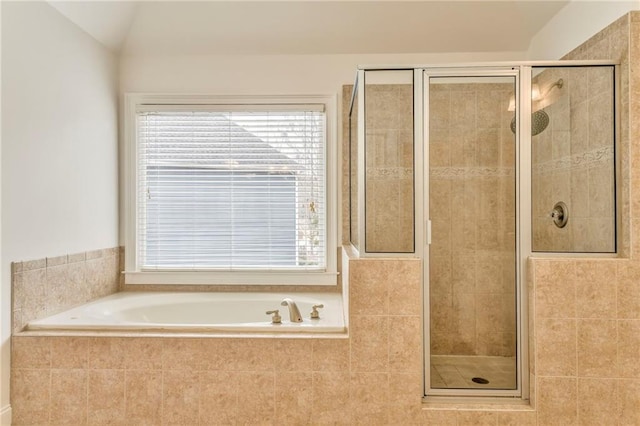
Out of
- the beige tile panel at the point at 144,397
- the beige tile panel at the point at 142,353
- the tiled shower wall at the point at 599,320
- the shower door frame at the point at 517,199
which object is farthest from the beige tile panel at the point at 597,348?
the beige tile panel at the point at 142,353

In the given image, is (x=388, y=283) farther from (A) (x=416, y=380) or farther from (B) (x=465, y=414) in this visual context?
(B) (x=465, y=414)

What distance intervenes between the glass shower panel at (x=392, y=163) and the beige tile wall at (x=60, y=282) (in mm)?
1845

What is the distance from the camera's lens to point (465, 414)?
2.01 m

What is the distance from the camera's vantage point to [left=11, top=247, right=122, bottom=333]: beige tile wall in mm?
2132

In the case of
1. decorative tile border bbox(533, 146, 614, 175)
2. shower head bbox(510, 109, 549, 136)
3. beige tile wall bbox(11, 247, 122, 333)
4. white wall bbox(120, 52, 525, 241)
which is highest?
white wall bbox(120, 52, 525, 241)

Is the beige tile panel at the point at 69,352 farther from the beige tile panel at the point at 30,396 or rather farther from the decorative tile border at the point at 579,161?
the decorative tile border at the point at 579,161

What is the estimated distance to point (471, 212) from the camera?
212 centimetres

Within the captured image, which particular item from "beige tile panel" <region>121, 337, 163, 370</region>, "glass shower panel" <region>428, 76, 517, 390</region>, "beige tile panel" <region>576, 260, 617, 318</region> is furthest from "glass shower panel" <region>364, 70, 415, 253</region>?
"beige tile panel" <region>121, 337, 163, 370</region>

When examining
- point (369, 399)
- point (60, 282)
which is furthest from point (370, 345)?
point (60, 282)

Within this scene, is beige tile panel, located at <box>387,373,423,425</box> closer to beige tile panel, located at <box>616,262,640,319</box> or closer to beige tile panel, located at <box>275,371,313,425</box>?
beige tile panel, located at <box>275,371,313,425</box>

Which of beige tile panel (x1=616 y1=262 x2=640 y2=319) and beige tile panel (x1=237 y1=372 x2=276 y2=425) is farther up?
beige tile panel (x1=616 y1=262 x2=640 y2=319)

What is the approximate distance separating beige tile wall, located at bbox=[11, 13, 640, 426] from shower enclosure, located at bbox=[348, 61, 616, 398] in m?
0.10

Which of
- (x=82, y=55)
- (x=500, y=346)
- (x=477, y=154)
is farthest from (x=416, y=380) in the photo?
(x=82, y=55)

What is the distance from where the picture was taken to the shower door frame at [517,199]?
2039 mm
